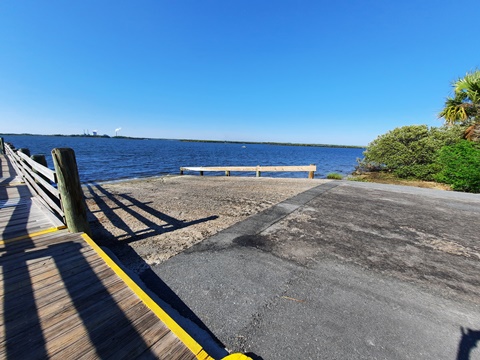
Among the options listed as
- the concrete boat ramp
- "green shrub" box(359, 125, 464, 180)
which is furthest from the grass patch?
the concrete boat ramp

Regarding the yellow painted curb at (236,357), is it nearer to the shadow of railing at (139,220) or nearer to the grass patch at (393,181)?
the shadow of railing at (139,220)

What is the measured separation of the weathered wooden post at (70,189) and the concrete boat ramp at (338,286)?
6.08ft

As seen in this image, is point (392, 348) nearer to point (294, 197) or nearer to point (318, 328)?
point (318, 328)

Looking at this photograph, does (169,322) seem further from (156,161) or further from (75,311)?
(156,161)

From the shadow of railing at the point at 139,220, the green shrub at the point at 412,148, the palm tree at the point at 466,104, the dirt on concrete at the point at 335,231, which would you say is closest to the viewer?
the dirt on concrete at the point at 335,231

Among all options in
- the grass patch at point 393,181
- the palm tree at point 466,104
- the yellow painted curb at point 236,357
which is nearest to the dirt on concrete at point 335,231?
the yellow painted curb at point 236,357

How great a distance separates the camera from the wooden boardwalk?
1.69 m

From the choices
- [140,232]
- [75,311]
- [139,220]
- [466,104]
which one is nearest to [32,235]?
[140,232]

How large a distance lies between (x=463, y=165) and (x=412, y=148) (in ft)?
18.5

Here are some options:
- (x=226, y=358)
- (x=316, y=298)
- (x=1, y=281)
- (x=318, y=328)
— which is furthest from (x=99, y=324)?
(x=316, y=298)

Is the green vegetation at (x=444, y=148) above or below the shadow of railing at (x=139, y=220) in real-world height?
above

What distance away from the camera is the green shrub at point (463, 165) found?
902 centimetres

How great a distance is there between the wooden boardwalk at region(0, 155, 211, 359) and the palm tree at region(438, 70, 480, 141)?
15.9 metres

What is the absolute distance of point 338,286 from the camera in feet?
9.23
